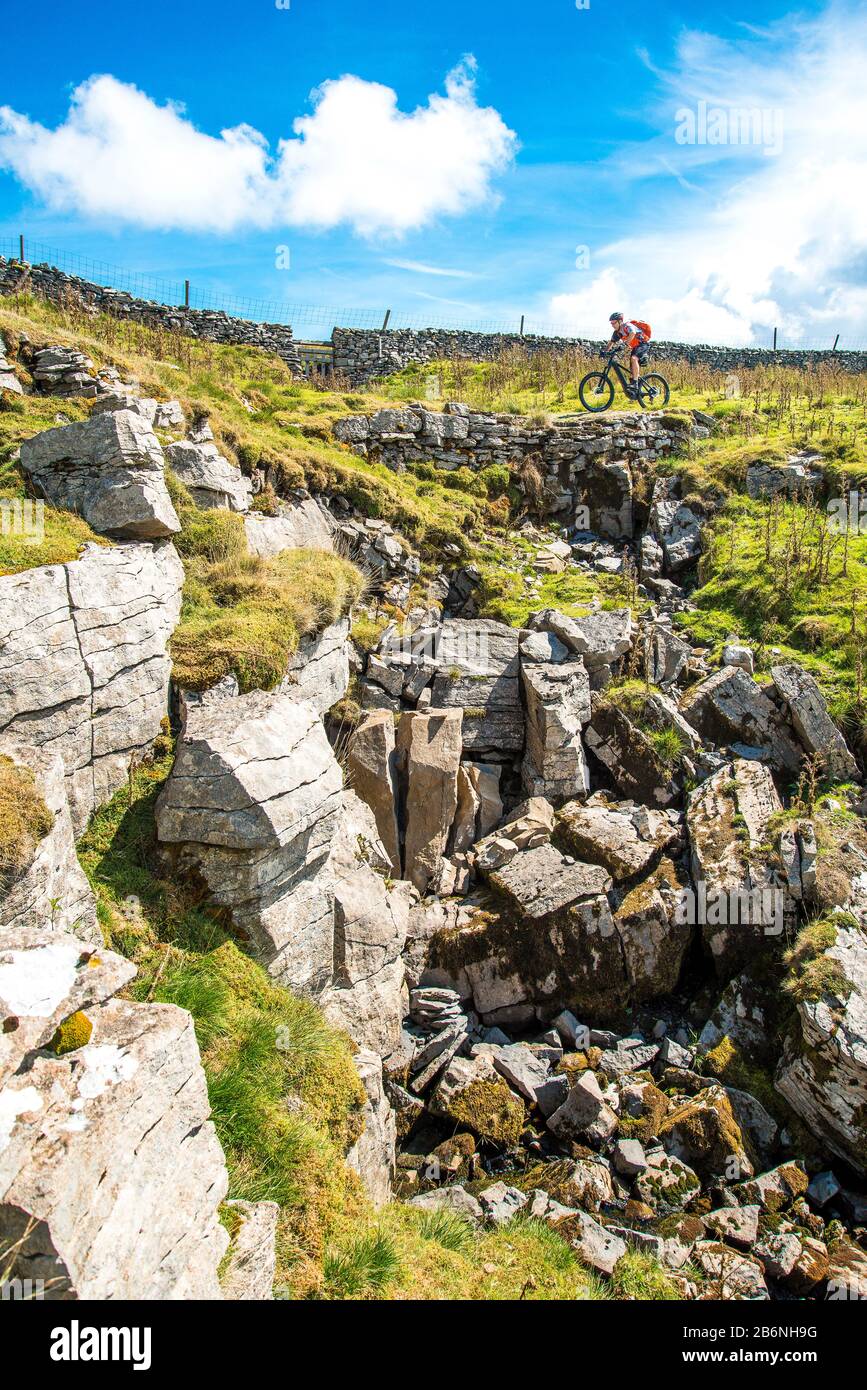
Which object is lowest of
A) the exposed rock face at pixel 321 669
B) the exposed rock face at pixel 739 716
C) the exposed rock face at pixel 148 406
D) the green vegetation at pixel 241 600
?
the exposed rock face at pixel 739 716

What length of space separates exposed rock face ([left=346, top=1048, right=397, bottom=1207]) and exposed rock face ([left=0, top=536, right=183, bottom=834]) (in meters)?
3.16

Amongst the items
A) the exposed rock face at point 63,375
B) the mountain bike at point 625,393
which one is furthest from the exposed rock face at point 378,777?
the mountain bike at point 625,393

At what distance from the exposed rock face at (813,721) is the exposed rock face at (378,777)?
547 cm

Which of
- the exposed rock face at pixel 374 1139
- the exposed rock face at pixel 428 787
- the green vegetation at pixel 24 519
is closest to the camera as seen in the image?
the exposed rock face at pixel 374 1139

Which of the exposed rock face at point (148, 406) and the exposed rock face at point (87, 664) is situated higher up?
the exposed rock face at point (148, 406)

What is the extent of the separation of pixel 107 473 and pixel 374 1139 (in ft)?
23.2

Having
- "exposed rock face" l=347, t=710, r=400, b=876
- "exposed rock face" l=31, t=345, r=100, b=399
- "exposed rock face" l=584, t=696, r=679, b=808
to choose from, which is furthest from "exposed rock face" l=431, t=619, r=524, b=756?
"exposed rock face" l=31, t=345, r=100, b=399

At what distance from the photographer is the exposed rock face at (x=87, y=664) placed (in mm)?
5793

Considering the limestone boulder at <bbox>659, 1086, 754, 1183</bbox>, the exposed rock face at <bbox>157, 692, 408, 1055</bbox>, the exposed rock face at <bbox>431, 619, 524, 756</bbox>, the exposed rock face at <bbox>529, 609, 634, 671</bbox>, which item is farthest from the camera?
the exposed rock face at <bbox>529, 609, 634, 671</bbox>

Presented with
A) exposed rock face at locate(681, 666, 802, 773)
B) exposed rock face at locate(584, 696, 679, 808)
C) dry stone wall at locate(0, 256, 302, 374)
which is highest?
dry stone wall at locate(0, 256, 302, 374)

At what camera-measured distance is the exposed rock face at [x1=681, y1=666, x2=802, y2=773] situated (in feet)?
32.8

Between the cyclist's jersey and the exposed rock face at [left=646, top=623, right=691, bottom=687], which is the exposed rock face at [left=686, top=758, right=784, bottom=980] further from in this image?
the cyclist's jersey

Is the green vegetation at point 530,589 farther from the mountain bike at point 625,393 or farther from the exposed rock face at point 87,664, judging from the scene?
the exposed rock face at point 87,664

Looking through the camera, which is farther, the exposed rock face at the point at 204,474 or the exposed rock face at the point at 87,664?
the exposed rock face at the point at 204,474
